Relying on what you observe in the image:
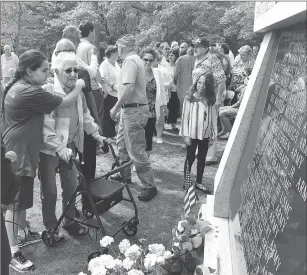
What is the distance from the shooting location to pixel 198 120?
4531 millimetres

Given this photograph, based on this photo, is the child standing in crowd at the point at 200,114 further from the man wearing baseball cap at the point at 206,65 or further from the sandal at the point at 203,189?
the sandal at the point at 203,189

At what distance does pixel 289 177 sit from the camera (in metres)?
1.27

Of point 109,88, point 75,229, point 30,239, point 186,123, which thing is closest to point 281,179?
point 75,229

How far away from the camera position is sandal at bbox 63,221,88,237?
3850 mm

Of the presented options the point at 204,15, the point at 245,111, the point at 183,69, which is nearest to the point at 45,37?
the point at 204,15

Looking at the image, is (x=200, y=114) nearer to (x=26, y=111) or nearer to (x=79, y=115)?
(x=79, y=115)

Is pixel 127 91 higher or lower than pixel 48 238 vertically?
higher

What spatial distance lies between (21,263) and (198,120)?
249 cm

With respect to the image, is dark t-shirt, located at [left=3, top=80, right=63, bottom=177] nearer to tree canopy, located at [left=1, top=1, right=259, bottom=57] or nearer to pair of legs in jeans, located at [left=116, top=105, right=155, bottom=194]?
pair of legs in jeans, located at [left=116, top=105, right=155, bottom=194]

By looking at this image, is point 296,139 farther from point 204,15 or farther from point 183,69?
point 204,15

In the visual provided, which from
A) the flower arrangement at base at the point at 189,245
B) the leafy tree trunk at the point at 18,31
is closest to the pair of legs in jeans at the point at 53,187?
the flower arrangement at base at the point at 189,245

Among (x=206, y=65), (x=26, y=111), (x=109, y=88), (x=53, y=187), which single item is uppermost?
(x=206, y=65)

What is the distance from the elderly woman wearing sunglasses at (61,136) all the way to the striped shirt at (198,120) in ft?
4.61

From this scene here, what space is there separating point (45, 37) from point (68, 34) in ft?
57.8
